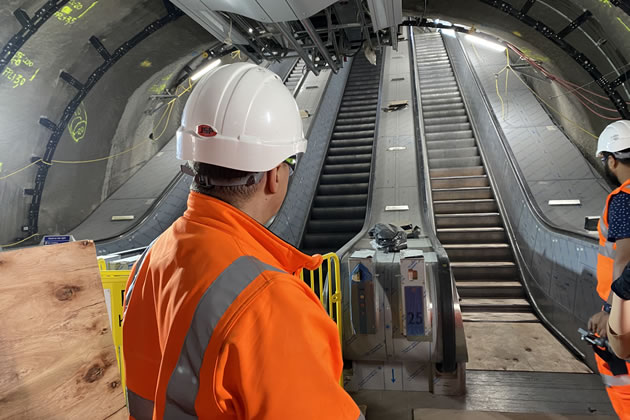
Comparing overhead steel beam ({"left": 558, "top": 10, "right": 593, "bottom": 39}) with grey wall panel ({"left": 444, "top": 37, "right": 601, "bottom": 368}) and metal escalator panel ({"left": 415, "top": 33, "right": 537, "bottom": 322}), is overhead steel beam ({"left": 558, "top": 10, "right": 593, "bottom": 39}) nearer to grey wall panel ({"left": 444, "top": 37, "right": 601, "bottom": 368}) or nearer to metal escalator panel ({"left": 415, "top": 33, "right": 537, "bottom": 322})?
grey wall panel ({"left": 444, "top": 37, "right": 601, "bottom": 368})

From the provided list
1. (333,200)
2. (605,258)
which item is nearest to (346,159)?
(333,200)

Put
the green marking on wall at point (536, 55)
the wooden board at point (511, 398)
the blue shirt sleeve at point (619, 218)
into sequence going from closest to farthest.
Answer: the blue shirt sleeve at point (619, 218) → the wooden board at point (511, 398) → the green marking on wall at point (536, 55)

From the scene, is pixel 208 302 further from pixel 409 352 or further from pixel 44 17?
pixel 44 17

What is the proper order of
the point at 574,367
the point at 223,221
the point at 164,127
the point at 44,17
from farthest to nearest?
the point at 164,127 → the point at 44,17 → the point at 574,367 → the point at 223,221

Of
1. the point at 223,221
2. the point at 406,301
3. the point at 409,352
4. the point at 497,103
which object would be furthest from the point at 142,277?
the point at 497,103

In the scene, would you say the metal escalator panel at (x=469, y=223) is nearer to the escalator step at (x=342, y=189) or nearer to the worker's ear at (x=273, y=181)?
the escalator step at (x=342, y=189)

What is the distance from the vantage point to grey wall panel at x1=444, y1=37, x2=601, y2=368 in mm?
3879

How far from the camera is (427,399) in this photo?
3402mm

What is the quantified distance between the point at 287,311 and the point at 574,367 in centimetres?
430

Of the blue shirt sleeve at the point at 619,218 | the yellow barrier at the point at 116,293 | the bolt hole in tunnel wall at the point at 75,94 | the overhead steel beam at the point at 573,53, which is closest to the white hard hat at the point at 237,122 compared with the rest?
the yellow barrier at the point at 116,293

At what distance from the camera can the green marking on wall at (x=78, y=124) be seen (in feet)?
21.5

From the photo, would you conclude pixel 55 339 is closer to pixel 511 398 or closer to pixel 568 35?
pixel 511 398

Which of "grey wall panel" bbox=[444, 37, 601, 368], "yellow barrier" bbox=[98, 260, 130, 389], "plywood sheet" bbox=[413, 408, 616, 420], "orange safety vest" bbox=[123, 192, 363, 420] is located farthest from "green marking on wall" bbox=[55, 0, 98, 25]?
"grey wall panel" bbox=[444, 37, 601, 368]

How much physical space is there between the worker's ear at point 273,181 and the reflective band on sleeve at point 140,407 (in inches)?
25.7
